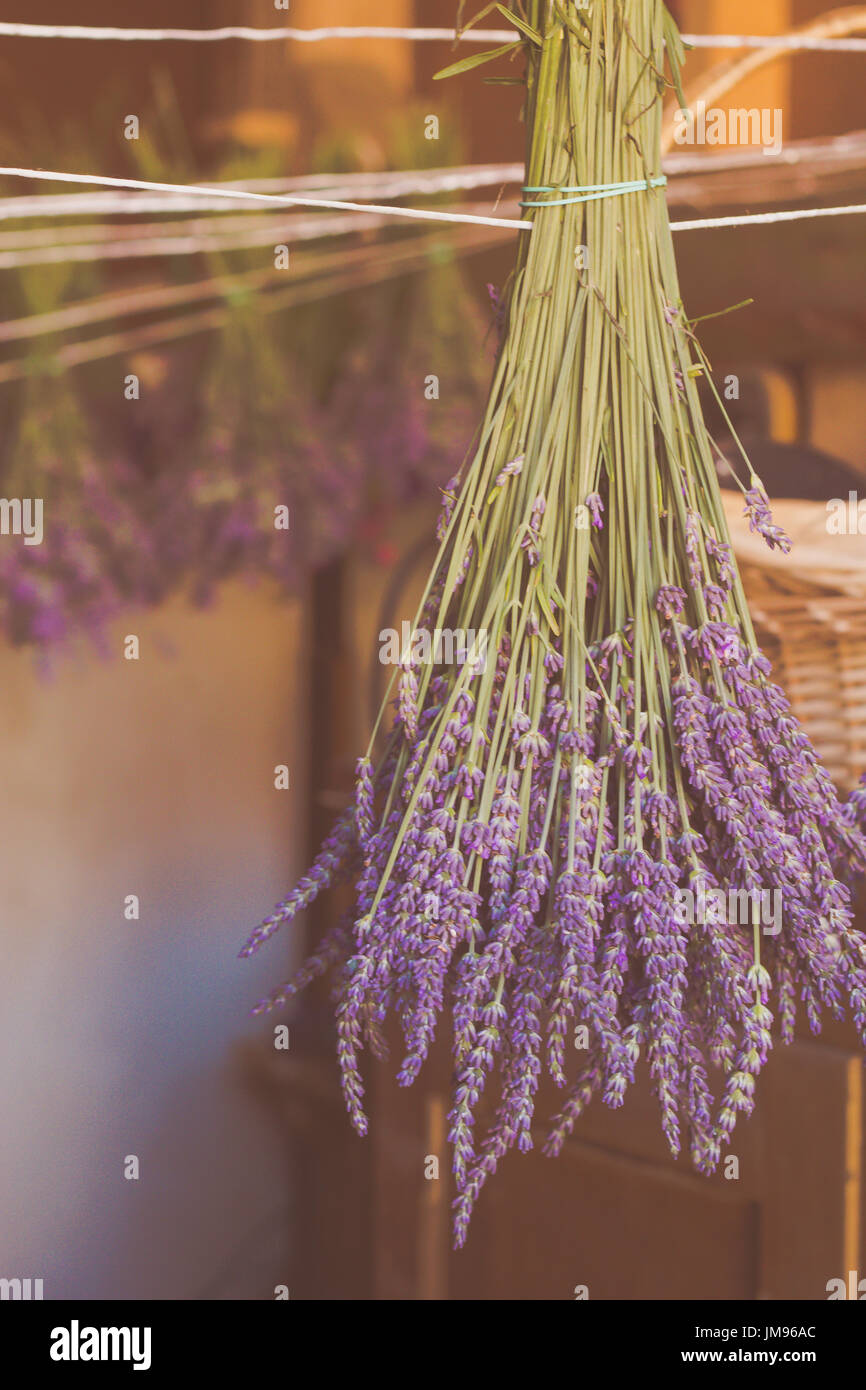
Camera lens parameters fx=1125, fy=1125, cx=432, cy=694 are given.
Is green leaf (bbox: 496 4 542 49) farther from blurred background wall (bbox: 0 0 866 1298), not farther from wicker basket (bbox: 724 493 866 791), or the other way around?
blurred background wall (bbox: 0 0 866 1298)

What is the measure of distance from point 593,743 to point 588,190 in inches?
10.5

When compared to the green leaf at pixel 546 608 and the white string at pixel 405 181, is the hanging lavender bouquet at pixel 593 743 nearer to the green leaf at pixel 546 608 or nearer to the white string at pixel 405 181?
the green leaf at pixel 546 608

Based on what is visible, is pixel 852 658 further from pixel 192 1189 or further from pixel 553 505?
pixel 192 1189

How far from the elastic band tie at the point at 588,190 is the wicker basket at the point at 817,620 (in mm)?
288

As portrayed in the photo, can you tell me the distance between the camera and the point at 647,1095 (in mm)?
1152

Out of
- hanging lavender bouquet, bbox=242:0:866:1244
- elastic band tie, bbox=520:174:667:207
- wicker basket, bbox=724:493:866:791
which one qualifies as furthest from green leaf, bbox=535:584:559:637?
wicker basket, bbox=724:493:866:791

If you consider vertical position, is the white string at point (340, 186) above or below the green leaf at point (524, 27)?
above

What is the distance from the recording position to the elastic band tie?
1.77ft

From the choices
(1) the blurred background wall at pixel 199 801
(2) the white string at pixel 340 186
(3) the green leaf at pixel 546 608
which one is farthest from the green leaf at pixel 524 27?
(1) the blurred background wall at pixel 199 801

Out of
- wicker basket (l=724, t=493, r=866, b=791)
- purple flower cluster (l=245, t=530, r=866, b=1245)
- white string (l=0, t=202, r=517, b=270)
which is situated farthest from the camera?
white string (l=0, t=202, r=517, b=270)

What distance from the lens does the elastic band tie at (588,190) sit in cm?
54

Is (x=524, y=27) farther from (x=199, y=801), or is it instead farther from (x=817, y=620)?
(x=199, y=801)

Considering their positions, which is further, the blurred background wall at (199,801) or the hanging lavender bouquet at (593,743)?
the blurred background wall at (199,801)
